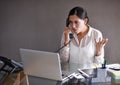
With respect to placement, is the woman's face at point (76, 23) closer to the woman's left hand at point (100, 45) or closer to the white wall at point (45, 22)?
the woman's left hand at point (100, 45)

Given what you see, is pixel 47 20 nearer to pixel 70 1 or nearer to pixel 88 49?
pixel 70 1

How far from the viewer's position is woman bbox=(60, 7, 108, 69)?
2.34m

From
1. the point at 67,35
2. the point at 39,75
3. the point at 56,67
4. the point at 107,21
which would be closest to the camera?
the point at 56,67

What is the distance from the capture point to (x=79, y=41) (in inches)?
95.3

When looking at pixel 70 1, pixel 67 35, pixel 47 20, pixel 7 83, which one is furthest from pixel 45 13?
pixel 7 83

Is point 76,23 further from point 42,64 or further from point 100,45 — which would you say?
point 42,64

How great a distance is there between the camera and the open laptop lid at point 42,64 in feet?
5.08

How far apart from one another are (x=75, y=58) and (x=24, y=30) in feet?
3.03

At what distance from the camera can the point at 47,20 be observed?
2.98 metres

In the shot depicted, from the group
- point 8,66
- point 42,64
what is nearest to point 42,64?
point 42,64

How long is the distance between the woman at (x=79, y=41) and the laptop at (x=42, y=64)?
27.1 inches

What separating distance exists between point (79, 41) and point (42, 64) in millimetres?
890

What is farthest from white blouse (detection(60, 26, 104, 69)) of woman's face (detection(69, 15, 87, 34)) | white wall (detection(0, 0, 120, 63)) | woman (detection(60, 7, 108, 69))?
white wall (detection(0, 0, 120, 63))

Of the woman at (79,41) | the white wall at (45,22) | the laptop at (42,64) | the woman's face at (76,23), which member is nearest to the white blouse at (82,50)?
the woman at (79,41)
